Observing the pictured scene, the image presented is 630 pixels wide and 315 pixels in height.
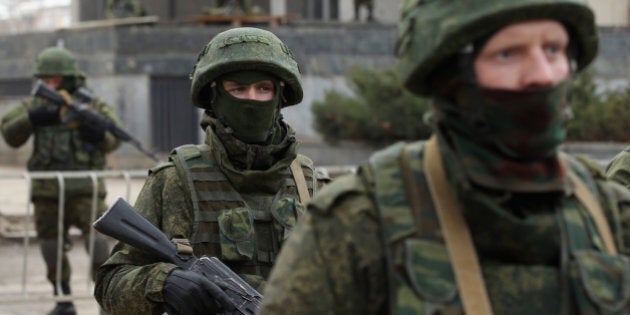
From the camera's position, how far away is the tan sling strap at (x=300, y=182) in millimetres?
4891

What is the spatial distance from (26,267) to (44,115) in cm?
159

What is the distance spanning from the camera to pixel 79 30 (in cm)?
2030

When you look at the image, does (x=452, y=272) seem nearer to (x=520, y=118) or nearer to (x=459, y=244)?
(x=459, y=244)

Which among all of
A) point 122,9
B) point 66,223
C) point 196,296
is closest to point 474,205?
point 196,296

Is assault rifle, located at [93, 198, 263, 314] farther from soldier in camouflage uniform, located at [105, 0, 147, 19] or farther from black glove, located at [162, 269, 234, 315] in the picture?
soldier in camouflage uniform, located at [105, 0, 147, 19]

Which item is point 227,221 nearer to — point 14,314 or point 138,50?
point 14,314

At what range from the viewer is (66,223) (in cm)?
1036

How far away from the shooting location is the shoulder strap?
16.0ft

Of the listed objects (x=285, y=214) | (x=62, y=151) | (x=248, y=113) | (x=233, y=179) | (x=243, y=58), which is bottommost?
(x=62, y=151)

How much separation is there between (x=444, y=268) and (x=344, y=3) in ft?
74.0

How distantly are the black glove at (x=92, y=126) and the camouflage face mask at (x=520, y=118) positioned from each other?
8.07 metres

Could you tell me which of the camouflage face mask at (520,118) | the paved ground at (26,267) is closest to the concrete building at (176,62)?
the paved ground at (26,267)

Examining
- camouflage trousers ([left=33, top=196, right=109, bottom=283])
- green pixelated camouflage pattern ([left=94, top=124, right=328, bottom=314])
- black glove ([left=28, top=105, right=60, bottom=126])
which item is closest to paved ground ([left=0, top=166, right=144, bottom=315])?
camouflage trousers ([left=33, top=196, right=109, bottom=283])

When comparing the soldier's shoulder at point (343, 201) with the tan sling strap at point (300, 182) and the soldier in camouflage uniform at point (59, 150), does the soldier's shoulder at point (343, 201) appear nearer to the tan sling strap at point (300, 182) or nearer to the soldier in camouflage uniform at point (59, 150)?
the tan sling strap at point (300, 182)
